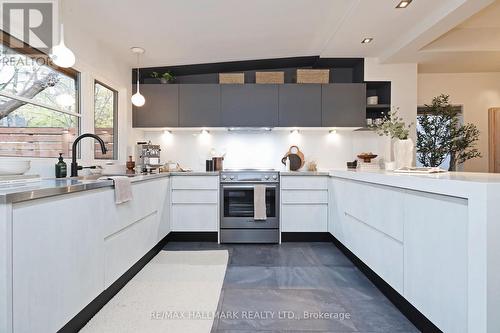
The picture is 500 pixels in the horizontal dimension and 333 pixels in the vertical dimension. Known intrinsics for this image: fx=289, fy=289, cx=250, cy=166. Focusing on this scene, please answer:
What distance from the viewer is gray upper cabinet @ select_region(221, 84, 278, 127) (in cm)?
398

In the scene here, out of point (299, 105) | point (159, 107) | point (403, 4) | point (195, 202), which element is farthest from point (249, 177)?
point (403, 4)

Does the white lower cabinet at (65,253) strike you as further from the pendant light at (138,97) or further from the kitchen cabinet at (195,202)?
the pendant light at (138,97)

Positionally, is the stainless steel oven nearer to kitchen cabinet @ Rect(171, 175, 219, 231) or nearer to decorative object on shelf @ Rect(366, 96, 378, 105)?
kitchen cabinet @ Rect(171, 175, 219, 231)

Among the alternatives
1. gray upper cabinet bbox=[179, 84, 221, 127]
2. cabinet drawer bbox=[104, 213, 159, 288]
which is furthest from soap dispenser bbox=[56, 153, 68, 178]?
gray upper cabinet bbox=[179, 84, 221, 127]

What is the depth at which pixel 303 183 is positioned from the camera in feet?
12.1

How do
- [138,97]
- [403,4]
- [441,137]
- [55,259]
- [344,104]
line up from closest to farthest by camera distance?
1. [55,259]
2. [403,4]
3. [138,97]
4. [344,104]
5. [441,137]

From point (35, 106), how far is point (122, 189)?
100cm

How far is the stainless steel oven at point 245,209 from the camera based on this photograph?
3652 millimetres

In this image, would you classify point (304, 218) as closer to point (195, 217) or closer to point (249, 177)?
point (249, 177)

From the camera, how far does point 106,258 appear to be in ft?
6.45

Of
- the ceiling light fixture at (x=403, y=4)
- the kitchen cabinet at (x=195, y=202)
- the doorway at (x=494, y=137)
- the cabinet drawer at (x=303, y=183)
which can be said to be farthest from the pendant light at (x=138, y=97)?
the doorway at (x=494, y=137)

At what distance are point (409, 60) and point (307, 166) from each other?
1.96m

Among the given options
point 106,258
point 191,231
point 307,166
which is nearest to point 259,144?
point 307,166

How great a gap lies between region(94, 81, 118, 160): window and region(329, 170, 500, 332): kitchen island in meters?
2.92
